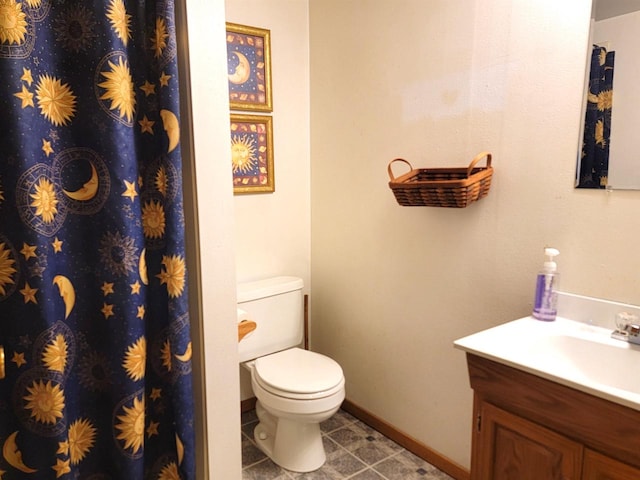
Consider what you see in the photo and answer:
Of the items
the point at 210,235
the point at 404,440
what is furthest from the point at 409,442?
the point at 210,235

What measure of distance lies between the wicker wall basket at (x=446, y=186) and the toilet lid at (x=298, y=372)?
86cm

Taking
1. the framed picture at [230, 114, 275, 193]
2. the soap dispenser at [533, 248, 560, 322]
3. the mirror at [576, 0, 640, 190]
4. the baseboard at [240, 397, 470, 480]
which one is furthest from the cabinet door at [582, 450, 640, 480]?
the framed picture at [230, 114, 275, 193]

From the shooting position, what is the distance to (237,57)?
2.28 metres

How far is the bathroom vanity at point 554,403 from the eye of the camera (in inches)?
40.6

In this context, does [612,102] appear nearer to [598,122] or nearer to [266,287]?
[598,122]

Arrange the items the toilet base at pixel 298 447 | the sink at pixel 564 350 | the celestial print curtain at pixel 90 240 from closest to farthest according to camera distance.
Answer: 1. the celestial print curtain at pixel 90 240
2. the sink at pixel 564 350
3. the toilet base at pixel 298 447

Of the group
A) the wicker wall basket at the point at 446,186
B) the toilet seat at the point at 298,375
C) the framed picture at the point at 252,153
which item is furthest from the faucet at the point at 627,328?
the framed picture at the point at 252,153

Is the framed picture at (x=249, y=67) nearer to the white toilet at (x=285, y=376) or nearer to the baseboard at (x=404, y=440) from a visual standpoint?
the white toilet at (x=285, y=376)

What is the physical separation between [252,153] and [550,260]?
5.09 ft

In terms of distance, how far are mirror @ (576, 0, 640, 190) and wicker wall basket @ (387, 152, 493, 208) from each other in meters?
0.33

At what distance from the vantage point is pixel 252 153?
239 cm

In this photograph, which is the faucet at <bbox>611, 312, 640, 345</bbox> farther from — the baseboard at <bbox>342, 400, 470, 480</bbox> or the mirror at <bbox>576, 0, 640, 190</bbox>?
the baseboard at <bbox>342, 400, 470, 480</bbox>

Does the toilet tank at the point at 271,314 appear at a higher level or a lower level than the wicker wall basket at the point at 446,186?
lower

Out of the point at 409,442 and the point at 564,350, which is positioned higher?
the point at 564,350
